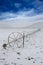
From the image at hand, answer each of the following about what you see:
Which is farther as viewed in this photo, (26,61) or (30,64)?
(26,61)

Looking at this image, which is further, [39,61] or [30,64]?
[39,61]

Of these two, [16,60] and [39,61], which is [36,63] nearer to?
[39,61]

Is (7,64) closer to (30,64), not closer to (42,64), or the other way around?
(30,64)

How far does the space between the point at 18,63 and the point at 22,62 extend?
266mm

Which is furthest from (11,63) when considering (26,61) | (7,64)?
(26,61)

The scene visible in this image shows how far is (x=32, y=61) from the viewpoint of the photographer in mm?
8109

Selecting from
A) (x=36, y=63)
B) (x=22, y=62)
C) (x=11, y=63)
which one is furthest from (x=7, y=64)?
(x=36, y=63)

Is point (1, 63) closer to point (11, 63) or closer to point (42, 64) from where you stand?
point (11, 63)

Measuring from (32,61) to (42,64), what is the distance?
25.6 inches

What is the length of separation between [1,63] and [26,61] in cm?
119

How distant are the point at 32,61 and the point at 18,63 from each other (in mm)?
740

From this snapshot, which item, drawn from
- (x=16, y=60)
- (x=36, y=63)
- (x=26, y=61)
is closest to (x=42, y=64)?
(x=36, y=63)

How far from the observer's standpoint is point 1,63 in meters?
7.70

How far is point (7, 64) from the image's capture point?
24.6 feet
